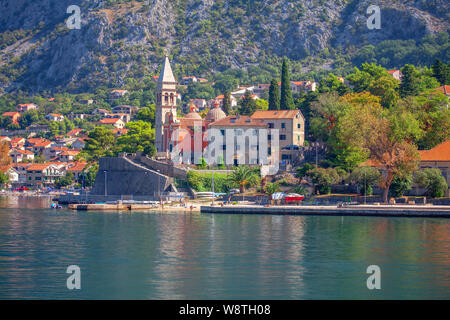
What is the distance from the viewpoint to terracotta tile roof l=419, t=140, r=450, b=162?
258 feet

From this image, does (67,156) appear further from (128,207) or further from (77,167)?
(128,207)

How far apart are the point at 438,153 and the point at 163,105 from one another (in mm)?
40024

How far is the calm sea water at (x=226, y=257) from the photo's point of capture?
36281mm

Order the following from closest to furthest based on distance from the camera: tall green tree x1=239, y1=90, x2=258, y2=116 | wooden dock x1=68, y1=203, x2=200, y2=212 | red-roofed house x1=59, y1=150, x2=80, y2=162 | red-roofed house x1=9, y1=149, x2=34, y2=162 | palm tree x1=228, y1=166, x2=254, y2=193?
wooden dock x1=68, y1=203, x2=200, y2=212, palm tree x1=228, y1=166, x2=254, y2=193, tall green tree x1=239, y1=90, x2=258, y2=116, red-roofed house x1=59, y1=150, x2=80, y2=162, red-roofed house x1=9, y1=149, x2=34, y2=162

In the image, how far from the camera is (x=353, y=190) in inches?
3223

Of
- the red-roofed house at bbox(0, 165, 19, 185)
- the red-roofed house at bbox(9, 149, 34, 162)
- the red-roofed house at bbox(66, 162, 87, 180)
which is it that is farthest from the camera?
the red-roofed house at bbox(9, 149, 34, 162)

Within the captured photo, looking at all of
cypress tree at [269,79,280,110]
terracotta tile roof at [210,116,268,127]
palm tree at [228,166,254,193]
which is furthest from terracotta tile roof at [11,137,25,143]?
palm tree at [228,166,254,193]

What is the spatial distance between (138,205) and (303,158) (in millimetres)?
21669

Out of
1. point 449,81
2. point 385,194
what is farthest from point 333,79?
point 385,194

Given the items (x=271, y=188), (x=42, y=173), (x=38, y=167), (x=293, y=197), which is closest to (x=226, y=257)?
(x=293, y=197)

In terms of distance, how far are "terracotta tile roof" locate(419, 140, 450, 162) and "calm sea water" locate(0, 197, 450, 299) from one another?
13.4m

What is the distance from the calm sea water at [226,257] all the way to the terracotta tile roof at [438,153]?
44.0 ft

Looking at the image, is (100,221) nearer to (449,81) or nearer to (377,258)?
(377,258)

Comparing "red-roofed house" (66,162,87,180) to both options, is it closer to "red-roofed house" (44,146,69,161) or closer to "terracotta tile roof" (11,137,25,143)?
"red-roofed house" (44,146,69,161)
